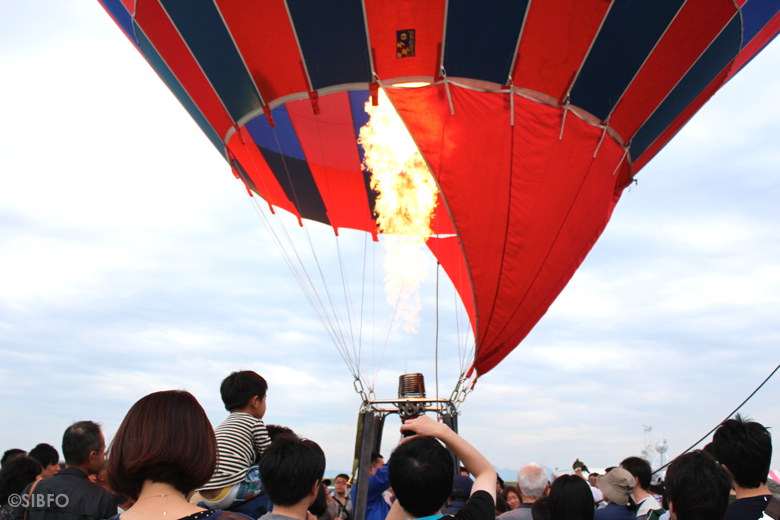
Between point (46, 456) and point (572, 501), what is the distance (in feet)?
10.9

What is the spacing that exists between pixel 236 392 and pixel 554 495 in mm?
1457

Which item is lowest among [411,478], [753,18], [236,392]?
[411,478]

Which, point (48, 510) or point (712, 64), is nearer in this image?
point (48, 510)

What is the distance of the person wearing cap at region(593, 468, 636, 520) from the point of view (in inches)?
120

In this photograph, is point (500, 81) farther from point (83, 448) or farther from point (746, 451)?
point (83, 448)

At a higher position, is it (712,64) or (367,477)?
(712,64)

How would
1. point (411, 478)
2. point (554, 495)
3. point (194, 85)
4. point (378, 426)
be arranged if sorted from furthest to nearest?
1. point (194, 85)
2. point (378, 426)
3. point (554, 495)
4. point (411, 478)

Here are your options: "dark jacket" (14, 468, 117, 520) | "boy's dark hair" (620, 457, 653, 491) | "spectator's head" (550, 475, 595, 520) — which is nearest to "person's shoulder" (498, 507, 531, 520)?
"spectator's head" (550, 475, 595, 520)

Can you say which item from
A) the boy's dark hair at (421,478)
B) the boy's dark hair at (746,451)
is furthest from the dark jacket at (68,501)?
the boy's dark hair at (746,451)

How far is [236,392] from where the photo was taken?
103 inches

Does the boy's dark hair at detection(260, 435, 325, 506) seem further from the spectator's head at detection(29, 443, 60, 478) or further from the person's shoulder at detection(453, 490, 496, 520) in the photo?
the spectator's head at detection(29, 443, 60, 478)

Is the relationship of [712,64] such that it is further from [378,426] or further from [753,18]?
[378,426]

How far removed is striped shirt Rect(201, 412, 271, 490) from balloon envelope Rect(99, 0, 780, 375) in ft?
10.4

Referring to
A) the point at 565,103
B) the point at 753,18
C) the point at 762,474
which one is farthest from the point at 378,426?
the point at 753,18
